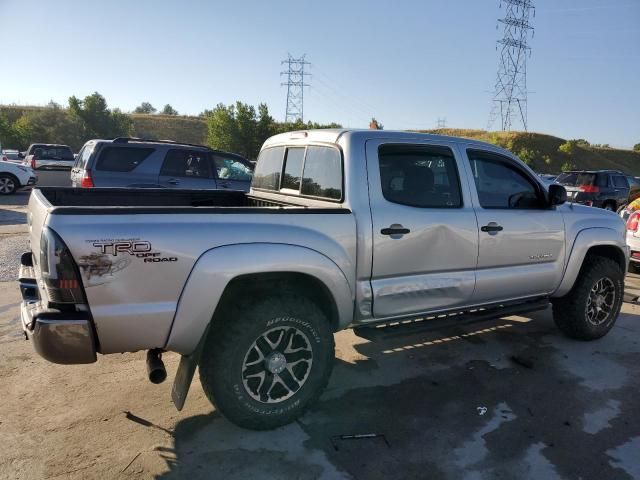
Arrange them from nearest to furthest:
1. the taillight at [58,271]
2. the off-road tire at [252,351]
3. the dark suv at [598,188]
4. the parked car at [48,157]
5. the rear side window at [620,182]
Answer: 1. the taillight at [58,271]
2. the off-road tire at [252,351]
3. the dark suv at [598,188]
4. the rear side window at [620,182]
5. the parked car at [48,157]

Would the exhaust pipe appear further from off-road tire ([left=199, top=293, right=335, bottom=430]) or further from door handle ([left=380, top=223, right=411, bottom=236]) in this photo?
door handle ([left=380, top=223, right=411, bottom=236])

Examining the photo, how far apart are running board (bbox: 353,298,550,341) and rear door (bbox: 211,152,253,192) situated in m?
6.67

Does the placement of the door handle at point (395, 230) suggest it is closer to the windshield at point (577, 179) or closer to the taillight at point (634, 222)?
the taillight at point (634, 222)

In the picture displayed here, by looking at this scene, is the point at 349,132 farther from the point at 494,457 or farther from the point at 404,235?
the point at 494,457

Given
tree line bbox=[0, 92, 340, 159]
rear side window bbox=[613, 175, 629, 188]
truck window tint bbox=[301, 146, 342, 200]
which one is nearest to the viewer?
truck window tint bbox=[301, 146, 342, 200]

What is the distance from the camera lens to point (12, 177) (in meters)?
17.0

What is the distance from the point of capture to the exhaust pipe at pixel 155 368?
290 cm

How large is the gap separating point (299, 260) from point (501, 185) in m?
2.24

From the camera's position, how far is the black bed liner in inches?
109

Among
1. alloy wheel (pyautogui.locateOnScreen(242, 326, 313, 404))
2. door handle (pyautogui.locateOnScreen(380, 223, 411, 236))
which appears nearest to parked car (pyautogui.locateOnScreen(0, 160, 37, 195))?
alloy wheel (pyautogui.locateOnScreen(242, 326, 313, 404))

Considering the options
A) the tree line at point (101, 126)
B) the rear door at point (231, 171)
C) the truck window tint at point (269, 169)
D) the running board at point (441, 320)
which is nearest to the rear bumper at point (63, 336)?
the running board at point (441, 320)

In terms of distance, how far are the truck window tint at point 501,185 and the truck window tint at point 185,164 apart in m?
6.76

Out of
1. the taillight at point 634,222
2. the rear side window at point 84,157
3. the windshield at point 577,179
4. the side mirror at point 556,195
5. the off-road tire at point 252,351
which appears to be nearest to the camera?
the off-road tire at point 252,351

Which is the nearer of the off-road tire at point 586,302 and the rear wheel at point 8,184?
the off-road tire at point 586,302
